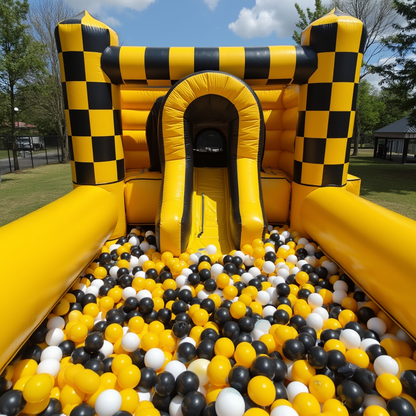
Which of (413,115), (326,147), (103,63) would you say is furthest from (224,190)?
(413,115)

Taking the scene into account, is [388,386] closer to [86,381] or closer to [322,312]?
[322,312]

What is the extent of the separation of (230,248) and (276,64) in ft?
5.85

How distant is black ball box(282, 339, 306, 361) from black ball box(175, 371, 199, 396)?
0.49 metres

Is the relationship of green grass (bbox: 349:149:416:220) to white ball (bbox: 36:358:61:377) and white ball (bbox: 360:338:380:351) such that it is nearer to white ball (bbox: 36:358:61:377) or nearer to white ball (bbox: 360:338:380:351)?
white ball (bbox: 360:338:380:351)

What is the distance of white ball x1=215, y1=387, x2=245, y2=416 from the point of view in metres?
1.24

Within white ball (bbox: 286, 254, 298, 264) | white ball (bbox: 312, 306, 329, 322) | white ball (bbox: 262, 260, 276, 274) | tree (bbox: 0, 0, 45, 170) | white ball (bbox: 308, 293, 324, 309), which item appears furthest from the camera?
tree (bbox: 0, 0, 45, 170)

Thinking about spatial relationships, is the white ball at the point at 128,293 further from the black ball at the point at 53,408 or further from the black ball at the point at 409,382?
the black ball at the point at 409,382

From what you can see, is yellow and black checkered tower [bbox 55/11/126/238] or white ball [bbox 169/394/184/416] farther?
yellow and black checkered tower [bbox 55/11/126/238]

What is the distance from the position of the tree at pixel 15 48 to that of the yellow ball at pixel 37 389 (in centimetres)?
1051

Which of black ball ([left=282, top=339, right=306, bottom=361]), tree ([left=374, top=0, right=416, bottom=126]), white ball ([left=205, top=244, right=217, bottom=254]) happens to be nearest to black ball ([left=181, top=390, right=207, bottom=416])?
black ball ([left=282, top=339, right=306, bottom=361])

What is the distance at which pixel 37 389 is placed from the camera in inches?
51.9

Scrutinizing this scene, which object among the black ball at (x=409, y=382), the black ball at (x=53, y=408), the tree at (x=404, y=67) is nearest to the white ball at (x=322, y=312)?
the black ball at (x=409, y=382)

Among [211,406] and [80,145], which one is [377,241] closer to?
[211,406]

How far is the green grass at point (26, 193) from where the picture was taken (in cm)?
531
